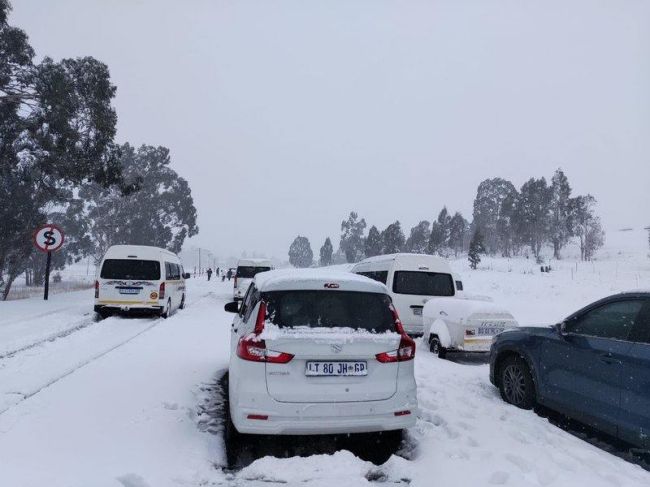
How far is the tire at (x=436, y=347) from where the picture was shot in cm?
955

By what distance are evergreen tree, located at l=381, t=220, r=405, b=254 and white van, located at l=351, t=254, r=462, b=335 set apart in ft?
267

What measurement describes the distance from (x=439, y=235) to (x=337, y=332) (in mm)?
86219

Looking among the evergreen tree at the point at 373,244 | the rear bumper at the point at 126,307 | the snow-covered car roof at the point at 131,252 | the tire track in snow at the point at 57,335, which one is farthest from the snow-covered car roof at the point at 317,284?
the evergreen tree at the point at 373,244

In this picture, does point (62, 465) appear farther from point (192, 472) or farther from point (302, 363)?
point (302, 363)

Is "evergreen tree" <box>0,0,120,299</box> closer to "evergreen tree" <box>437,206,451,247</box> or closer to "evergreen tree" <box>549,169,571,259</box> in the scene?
"evergreen tree" <box>549,169,571,259</box>

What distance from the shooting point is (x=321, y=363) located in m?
4.14

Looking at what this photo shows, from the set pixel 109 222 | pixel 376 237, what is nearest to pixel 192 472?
pixel 109 222

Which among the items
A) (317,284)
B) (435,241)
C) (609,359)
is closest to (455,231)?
(435,241)

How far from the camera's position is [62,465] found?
13.2ft

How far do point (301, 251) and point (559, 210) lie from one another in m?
86.3

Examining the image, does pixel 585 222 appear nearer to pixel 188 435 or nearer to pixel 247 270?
pixel 247 270

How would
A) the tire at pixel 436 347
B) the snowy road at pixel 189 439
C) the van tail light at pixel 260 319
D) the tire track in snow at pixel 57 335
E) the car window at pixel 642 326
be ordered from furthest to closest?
1. the tire at pixel 436 347
2. the tire track in snow at pixel 57 335
3. the car window at pixel 642 326
4. the van tail light at pixel 260 319
5. the snowy road at pixel 189 439

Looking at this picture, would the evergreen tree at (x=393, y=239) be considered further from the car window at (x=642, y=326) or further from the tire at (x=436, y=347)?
the car window at (x=642, y=326)

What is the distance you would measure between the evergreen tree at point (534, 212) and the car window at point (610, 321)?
267 feet
